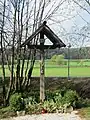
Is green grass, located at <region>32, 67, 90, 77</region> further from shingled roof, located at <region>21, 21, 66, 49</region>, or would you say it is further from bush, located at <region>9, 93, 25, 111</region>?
bush, located at <region>9, 93, 25, 111</region>

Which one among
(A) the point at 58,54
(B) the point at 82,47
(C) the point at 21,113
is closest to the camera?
(C) the point at 21,113

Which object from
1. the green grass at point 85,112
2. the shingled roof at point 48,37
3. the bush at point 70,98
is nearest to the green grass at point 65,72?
the shingled roof at point 48,37

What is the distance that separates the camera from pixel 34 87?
14508 mm

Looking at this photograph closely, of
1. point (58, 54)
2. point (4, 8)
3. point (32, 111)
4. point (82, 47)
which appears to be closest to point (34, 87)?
point (58, 54)

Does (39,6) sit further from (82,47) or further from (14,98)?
(14,98)

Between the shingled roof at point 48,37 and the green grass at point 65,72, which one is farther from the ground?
the shingled roof at point 48,37

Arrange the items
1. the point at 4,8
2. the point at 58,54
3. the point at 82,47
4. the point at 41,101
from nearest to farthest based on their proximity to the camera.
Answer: the point at 41,101
the point at 4,8
the point at 82,47
the point at 58,54

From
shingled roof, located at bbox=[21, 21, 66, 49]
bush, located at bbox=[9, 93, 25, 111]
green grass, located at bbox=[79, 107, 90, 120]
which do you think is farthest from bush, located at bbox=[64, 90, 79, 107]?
shingled roof, located at bbox=[21, 21, 66, 49]

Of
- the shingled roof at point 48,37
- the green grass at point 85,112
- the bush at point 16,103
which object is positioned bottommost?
the green grass at point 85,112

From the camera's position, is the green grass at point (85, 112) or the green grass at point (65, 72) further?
the green grass at point (65, 72)

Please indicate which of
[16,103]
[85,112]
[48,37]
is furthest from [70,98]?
[48,37]

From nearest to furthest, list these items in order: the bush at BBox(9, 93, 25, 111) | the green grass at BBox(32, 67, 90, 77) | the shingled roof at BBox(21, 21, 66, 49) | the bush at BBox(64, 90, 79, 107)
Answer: the bush at BBox(9, 93, 25, 111)
the bush at BBox(64, 90, 79, 107)
the shingled roof at BBox(21, 21, 66, 49)
the green grass at BBox(32, 67, 90, 77)

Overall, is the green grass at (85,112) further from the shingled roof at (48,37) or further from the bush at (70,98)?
the shingled roof at (48,37)

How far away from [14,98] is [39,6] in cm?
524
